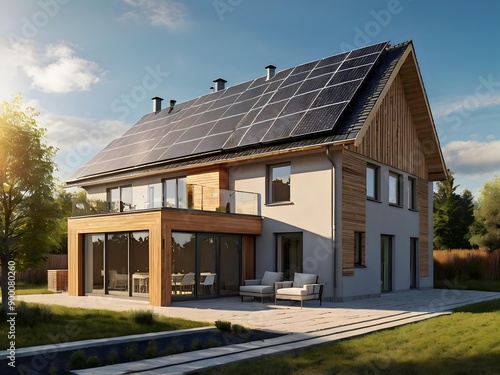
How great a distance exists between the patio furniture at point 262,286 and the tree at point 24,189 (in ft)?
19.1

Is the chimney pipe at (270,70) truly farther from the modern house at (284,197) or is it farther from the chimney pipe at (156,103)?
the chimney pipe at (156,103)

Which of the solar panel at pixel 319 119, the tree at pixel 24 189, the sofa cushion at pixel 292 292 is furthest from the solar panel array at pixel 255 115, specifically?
the tree at pixel 24 189

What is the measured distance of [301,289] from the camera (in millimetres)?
14336

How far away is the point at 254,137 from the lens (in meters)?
17.9

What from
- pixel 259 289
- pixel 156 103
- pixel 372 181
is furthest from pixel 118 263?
pixel 156 103

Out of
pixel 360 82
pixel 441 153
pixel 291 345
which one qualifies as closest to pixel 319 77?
pixel 360 82

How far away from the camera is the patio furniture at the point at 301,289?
1432 centimetres

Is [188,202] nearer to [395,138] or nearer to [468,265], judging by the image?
[395,138]

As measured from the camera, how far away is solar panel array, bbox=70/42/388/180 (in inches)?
682

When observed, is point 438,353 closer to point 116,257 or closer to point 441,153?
point 116,257

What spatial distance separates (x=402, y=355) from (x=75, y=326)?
5894 millimetres

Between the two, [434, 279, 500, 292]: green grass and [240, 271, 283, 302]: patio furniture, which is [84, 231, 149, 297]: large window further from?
[434, 279, 500, 292]: green grass

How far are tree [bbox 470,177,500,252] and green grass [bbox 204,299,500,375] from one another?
3356 centimetres

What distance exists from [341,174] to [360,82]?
133 inches
